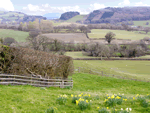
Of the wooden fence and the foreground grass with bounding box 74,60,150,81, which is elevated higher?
the wooden fence

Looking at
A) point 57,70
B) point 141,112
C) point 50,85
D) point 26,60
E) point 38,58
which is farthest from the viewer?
point 57,70

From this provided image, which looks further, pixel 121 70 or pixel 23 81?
pixel 121 70

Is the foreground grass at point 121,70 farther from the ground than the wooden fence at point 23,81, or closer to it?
closer to it

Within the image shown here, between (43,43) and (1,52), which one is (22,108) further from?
(43,43)

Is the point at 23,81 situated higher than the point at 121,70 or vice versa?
the point at 23,81

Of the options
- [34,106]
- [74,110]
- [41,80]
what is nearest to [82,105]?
[74,110]

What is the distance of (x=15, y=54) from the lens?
16688 millimetres

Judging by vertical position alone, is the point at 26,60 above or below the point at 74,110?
above

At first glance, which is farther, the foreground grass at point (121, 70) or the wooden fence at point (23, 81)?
the foreground grass at point (121, 70)

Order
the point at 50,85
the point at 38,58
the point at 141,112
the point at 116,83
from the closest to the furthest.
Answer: the point at 141,112
the point at 50,85
the point at 38,58
the point at 116,83

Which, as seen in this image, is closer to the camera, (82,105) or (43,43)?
(82,105)

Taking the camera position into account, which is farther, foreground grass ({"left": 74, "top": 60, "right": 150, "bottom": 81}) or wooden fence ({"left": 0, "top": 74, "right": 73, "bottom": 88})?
foreground grass ({"left": 74, "top": 60, "right": 150, "bottom": 81})

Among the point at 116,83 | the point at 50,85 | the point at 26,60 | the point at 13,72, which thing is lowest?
the point at 116,83

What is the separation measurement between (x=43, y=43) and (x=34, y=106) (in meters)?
41.2
